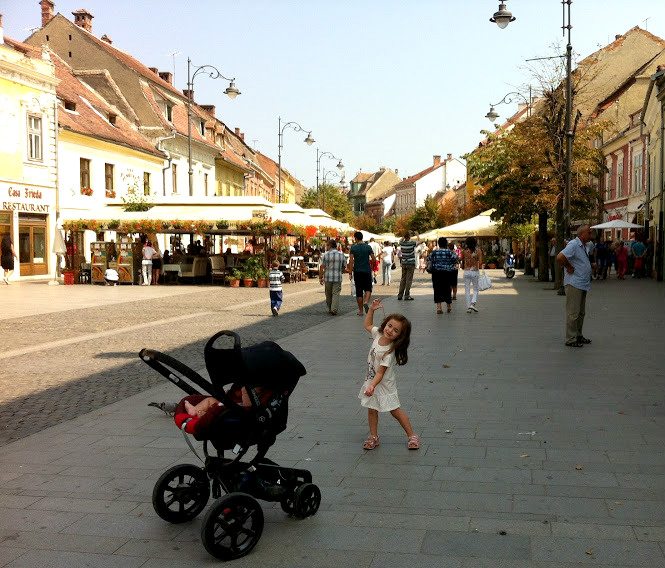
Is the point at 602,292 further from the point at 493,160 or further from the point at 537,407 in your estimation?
the point at 537,407

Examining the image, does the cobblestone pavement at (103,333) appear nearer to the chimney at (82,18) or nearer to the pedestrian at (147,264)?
the pedestrian at (147,264)

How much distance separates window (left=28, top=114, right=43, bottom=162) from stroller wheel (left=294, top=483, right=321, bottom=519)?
30951 millimetres

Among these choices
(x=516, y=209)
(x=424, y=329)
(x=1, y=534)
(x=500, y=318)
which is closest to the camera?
(x=1, y=534)

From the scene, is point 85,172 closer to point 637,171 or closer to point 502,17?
point 502,17

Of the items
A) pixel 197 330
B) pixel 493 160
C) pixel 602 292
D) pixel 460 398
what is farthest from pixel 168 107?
pixel 460 398

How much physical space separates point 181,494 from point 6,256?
27321 mm

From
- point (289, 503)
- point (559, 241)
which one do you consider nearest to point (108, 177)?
point (559, 241)

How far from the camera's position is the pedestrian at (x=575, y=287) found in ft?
39.6

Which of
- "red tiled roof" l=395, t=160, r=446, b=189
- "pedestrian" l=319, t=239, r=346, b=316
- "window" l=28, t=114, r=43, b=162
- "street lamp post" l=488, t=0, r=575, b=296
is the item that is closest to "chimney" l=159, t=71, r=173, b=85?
"window" l=28, t=114, r=43, b=162

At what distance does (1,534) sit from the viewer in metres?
4.45

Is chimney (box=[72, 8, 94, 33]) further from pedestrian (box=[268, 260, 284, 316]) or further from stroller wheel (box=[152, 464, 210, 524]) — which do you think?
stroller wheel (box=[152, 464, 210, 524])

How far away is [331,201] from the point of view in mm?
76625

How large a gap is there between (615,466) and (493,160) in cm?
2639

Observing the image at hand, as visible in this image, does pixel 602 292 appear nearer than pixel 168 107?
Yes
